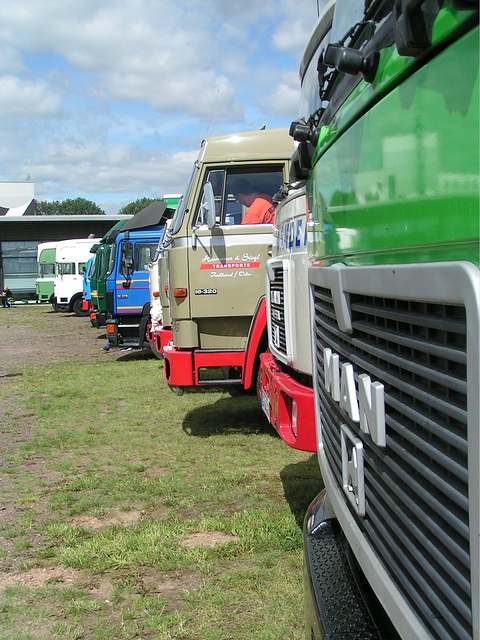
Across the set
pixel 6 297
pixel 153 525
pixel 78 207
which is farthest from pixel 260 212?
pixel 78 207

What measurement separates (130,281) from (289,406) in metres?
10.2

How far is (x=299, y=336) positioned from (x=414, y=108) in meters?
2.46

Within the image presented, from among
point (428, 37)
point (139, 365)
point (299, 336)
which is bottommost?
point (139, 365)

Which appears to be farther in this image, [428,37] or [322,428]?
[322,428]

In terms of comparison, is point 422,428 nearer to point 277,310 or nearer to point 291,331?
point 291,331

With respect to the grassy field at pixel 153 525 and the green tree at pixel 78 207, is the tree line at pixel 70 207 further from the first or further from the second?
the grassy field at pixel 153 525

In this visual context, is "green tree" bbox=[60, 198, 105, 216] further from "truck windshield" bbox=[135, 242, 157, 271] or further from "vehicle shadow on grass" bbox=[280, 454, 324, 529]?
"vehicle shadow on grass" bbox=[280, 454, 324, 529]

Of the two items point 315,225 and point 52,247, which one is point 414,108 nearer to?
point 315,225

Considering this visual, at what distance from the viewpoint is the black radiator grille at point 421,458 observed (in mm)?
1111

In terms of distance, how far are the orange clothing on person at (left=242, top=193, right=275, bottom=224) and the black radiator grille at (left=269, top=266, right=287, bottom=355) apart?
2.04 m

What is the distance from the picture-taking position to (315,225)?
97.4 inches

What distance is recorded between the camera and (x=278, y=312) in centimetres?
420

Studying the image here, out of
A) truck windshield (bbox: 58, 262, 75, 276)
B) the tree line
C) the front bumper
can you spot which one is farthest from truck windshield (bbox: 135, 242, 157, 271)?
the tree line

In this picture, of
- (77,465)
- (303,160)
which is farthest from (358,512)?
(77,465)
